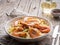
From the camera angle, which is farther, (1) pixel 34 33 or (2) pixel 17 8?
(2) pixel 17 8

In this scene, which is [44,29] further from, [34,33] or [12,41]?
[12,41]

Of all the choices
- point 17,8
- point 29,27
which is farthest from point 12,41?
point 17,8

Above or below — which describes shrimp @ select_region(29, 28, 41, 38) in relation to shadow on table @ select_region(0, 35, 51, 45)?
above

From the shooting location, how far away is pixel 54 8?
169cm

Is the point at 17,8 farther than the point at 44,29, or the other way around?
the point at 17,8

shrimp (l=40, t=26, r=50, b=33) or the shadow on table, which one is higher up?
shrimp (l=40, t=26, r=50, b=33)

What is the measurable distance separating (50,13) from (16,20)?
13.2 inches

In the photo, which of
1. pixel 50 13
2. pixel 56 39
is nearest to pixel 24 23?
pixel 56 39

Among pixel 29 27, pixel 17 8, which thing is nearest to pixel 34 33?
pixel 29 27

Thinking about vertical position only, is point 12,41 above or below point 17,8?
below

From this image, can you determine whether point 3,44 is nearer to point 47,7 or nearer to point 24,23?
point 24,23

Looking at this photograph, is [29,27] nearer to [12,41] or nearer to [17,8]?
[12,41]

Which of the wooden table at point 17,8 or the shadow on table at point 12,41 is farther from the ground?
the wooden table at point 17,8

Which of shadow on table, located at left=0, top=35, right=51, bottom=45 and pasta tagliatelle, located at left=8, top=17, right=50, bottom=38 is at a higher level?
pasta tagliatelle, located at left=8, top=17, right=50, bottom=38
